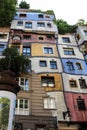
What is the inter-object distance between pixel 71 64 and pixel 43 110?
773 centimetres

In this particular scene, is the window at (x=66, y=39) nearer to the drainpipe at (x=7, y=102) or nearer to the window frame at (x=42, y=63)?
the window frame at (x=42, y=63)

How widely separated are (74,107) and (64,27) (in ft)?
50.6

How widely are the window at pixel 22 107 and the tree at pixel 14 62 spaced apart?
131 inches

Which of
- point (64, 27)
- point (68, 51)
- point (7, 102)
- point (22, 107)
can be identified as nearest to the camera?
point (7, 102)

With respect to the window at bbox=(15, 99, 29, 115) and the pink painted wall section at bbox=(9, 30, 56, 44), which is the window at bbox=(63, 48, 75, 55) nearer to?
the pink painted wall section at bbox=(9, 30, 56, 44)

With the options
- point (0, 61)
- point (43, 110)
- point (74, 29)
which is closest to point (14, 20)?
point (74, 29)

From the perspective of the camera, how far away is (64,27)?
32438 millimetres

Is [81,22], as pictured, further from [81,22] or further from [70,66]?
[70,66]

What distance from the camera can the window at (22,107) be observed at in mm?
19391

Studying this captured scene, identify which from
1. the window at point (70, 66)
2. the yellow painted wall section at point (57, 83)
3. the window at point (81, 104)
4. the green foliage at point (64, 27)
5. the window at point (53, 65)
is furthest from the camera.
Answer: the green foliage at point (64, 27)

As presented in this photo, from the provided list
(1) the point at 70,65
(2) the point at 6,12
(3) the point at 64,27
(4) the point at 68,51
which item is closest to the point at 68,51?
(4) the point at 68,51

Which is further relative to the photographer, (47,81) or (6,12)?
(6,12)

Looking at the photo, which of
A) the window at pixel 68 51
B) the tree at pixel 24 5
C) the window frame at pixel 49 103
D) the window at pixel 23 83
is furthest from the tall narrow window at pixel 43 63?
the tree at pixel 24 5

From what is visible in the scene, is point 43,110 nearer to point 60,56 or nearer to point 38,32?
point 60,56
